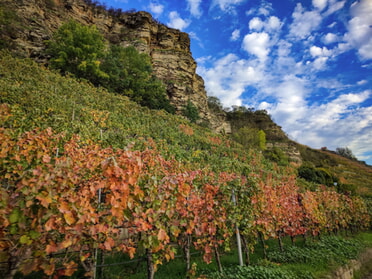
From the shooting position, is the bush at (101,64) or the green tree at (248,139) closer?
the bush at (101,64)

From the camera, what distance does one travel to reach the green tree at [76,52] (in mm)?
16750

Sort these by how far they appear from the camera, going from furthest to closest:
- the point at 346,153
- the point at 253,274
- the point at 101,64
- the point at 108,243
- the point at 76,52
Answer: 1. the point at 346,153
2. the point at 101,64
3. the point at 76,52
4. the point at 253,274
5. the point at 108,243

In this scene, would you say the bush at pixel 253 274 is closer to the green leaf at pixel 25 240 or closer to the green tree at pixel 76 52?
the green leaf at pixel 25 240

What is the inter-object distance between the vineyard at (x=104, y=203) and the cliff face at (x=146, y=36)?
15.3m

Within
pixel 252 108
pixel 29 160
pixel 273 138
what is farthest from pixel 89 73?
pixel 252 108

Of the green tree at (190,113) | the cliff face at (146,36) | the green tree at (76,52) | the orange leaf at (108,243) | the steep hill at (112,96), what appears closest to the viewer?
the orange leaf at (108,243)

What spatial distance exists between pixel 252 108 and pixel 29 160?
51075 mm

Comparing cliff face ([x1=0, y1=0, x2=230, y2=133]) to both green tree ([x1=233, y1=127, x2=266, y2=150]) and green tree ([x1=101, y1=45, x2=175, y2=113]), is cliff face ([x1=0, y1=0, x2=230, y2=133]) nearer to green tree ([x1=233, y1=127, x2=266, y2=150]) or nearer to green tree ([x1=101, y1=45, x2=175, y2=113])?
green tree ([x1=101, y1=45, x2=175, y2=113])

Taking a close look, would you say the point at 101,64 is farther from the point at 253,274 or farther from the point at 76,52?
the point at 253,274

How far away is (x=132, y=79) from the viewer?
21500 mm

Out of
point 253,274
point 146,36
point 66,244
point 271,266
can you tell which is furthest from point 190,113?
point 66,244

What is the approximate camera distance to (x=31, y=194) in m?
1.59

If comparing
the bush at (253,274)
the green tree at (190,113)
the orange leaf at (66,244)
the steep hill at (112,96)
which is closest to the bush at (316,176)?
the steep hill at (112,96)

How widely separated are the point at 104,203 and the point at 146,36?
34.4m
